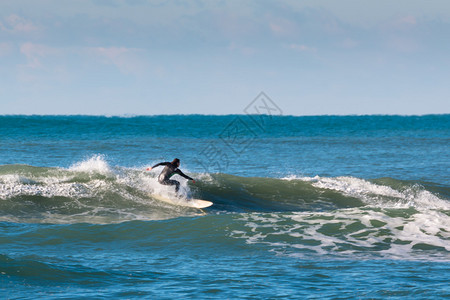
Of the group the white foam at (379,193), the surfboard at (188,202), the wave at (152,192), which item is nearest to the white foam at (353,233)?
the wave at (152,192)

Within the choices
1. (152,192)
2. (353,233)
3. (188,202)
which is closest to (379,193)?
(188,202)

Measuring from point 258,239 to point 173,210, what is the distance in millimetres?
5184

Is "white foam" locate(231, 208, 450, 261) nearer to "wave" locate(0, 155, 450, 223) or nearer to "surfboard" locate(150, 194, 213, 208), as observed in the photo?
"wave" locate(0, 155, 450, 223)

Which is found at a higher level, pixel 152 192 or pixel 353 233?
pixel 152 192

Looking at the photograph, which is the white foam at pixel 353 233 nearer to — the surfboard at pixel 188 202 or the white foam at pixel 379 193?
the surfboard at pixel 188 202

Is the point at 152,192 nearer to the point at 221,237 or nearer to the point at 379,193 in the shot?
the point at 221,237

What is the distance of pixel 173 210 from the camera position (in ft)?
56.9

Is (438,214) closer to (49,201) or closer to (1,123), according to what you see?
(49,201)

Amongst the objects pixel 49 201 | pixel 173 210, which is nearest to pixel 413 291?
pixel 173 210

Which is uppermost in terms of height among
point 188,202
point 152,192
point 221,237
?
point 152,192

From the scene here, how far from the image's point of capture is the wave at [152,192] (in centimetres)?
1666

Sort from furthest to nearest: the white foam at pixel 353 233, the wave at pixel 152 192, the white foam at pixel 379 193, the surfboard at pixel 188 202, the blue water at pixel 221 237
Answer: the white foam at pixel 379 193
the surfboard at pixel 188 202
the wave at pixel 152 192
the white foam at pixel 353 233
the blue water at pixel 221 237

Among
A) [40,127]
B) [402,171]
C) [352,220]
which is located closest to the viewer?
[352,220]

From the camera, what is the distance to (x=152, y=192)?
19.0 m
